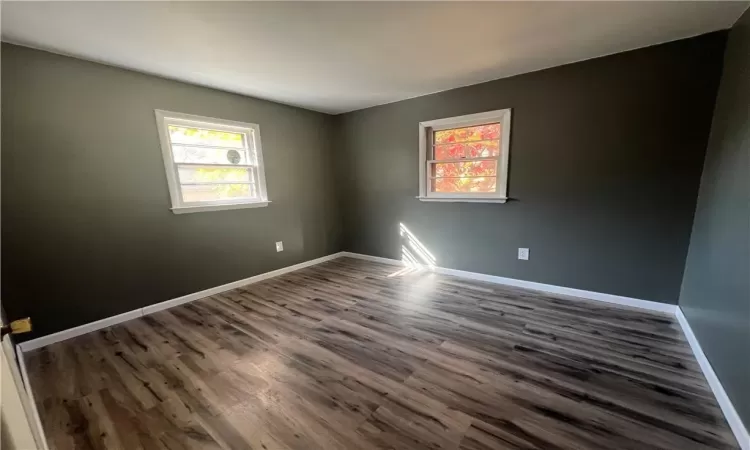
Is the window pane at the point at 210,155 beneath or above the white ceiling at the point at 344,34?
beneath

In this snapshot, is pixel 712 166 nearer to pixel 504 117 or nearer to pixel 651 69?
pixel 651 69

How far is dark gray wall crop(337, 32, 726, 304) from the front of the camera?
2.32 meters

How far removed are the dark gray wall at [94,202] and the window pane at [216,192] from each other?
177 mm

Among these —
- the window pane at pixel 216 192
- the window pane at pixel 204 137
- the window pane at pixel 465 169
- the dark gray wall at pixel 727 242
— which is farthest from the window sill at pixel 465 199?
the window pane at pixel 204 137

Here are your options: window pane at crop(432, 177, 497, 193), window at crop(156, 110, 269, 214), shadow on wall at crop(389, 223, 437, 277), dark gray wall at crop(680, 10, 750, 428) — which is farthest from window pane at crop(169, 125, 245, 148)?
dark gray wall at crop(680, 10, 750, 428)

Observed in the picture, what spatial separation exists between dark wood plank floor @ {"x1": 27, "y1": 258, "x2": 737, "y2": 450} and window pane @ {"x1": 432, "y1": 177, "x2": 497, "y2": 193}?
1.27m

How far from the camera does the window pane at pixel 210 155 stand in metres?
2.97

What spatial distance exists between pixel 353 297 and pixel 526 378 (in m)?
1.76

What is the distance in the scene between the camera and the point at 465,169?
348cm

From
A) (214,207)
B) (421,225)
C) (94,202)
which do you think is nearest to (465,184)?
(421,225)

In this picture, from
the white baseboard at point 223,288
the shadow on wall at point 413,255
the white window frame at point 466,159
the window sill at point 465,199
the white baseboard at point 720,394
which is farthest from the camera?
the shadow on wall at point 413,255

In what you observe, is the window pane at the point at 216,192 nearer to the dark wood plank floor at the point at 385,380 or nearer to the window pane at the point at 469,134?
the dark wood plank floor at the point at 385,380

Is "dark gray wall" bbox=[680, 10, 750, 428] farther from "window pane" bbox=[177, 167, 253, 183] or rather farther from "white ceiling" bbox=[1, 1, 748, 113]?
"window pane" bbox=[177, 167, 253, 183]

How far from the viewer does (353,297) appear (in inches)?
122
